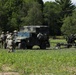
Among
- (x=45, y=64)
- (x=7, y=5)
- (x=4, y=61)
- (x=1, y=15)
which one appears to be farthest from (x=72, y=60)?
(x=7, y=5)

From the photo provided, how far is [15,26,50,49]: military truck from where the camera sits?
33906 mm

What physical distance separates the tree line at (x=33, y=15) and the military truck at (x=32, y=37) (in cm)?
2119

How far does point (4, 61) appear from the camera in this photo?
649 inches

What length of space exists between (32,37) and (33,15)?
43.1 metres

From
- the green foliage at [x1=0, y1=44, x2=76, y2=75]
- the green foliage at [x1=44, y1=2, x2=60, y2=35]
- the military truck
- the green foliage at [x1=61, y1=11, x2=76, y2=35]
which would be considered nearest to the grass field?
the green foliage at [x1=0, y1=44, x2=76, y2=75]

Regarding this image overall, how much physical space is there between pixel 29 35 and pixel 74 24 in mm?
37328

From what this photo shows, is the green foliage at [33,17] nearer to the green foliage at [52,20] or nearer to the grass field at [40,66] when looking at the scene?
the green foliage at [52,20]

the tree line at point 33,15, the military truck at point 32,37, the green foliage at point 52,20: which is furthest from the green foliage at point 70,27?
the military truck at point 32,37

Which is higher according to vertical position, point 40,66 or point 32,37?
point 32,37

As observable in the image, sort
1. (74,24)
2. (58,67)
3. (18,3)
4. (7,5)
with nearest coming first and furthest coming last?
(58,67), (7,5), (74,24), (18,3)

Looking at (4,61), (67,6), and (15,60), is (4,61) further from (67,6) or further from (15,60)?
(67,6)

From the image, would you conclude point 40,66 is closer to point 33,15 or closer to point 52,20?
point 33,15

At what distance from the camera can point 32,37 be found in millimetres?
34938

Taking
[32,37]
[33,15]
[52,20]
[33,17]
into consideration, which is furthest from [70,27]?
[32,37]
